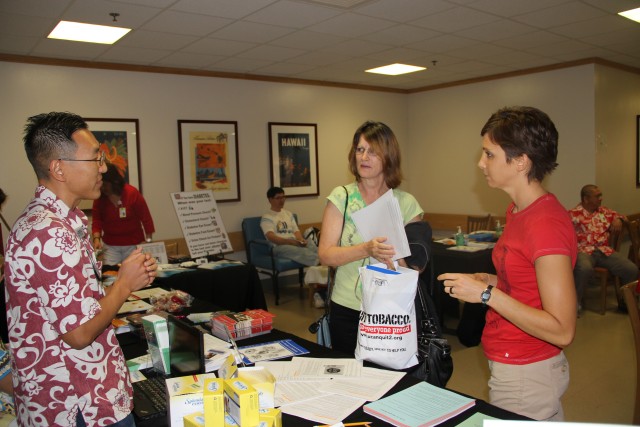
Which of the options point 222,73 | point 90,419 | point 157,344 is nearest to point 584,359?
point 157,344

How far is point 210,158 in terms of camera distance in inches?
259

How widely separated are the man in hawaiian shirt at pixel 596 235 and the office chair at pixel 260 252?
11.0 ft

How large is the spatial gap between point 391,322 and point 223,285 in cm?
306

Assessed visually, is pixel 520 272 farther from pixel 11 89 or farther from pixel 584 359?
pixel 11 89

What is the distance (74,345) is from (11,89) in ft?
16.1

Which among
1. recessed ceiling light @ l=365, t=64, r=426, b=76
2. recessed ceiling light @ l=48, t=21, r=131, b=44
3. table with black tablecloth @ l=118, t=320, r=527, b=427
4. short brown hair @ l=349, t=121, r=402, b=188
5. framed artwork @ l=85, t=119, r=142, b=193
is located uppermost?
recessed ceiling light @ l=365, t=64, r=426, b=76

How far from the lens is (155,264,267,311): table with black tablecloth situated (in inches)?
173

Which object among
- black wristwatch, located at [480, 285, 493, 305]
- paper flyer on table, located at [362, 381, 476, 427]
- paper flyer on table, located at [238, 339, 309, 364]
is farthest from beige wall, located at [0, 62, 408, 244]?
black wristwatch, located at [480, 285, 493, 305]

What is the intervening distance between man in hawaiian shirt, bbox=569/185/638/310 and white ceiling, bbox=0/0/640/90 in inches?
70.4

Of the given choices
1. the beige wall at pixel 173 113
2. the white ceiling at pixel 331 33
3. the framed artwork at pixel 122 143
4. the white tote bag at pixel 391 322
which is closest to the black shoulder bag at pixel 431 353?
the white tote bag at pixel 391 322

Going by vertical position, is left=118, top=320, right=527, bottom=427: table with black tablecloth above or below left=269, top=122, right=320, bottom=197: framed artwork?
below

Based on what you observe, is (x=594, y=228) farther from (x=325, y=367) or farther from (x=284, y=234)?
(x=325, y=367)

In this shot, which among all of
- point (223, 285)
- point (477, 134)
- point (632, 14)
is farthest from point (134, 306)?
point (477, 134)

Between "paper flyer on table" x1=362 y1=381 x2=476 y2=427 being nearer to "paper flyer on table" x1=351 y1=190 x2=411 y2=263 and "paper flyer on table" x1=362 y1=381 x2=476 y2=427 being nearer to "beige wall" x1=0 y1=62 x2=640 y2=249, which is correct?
"paper flyer on table" x1=351 y1=190 x2=411 y2=263
